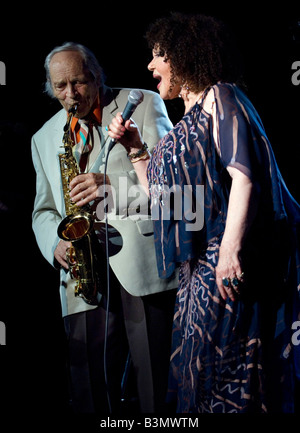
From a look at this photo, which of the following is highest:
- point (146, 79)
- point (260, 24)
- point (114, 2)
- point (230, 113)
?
point (114, 2)

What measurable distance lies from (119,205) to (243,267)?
73 centimetres

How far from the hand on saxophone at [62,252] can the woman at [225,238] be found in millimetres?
683

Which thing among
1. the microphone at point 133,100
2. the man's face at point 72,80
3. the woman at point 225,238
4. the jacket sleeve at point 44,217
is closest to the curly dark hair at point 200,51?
the woman at point 225,238

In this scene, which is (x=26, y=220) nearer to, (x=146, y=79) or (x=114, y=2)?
(x=146, y=79)

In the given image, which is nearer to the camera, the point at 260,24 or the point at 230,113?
the point at 230,113

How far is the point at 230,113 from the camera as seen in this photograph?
1.42 meters

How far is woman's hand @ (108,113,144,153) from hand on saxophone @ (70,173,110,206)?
208 mm

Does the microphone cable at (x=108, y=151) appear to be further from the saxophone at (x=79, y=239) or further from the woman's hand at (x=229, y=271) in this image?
the woman's hand at (x=229, y=271)

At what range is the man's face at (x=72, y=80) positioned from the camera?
6.68ft

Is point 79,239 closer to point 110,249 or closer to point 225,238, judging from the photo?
point 110,249

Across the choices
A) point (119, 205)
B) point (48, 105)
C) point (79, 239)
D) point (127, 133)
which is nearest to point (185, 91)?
point (127, 133)

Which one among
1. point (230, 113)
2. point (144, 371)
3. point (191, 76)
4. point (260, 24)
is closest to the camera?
point (230, 113)
